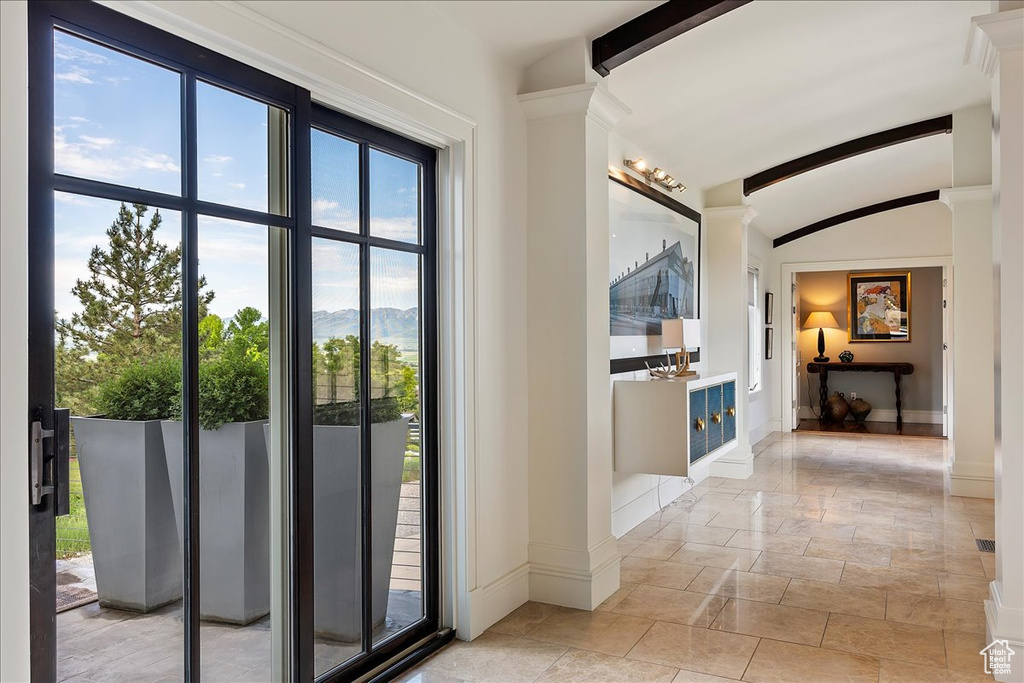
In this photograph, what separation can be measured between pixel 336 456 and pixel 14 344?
1147 millimetres

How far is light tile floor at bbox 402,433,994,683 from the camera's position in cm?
283

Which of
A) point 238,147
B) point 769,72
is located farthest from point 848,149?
point 238,147

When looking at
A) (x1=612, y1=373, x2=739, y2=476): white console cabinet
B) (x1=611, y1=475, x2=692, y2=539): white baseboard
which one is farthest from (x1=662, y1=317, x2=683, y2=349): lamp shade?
(x1=611, y1=475, x2=692, y2=539): white baseboard

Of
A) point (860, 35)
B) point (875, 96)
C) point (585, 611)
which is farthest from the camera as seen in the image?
point (875, 96)

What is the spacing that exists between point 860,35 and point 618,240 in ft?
5.58

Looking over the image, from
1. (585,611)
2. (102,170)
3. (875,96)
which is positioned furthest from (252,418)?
(875,96)

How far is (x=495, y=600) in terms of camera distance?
3.29 meters

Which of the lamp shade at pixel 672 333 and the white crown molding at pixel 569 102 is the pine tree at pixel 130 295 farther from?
the lamp shade at pixel 672 333

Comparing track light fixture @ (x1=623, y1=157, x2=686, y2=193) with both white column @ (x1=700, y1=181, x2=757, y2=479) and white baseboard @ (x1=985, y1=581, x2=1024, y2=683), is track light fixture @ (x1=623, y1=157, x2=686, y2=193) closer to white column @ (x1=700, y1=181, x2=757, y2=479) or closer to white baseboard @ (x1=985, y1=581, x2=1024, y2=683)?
white column @ (x1=700, y1=181, x2=757, y2=479)

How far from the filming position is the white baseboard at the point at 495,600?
3121mm

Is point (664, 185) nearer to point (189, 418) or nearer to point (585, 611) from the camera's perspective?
point (585, 611)

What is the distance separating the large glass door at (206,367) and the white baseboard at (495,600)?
326 millimetres

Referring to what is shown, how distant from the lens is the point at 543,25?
10.5ft

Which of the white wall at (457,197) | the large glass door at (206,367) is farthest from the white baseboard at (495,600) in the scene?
the large glass door at (206,367)
